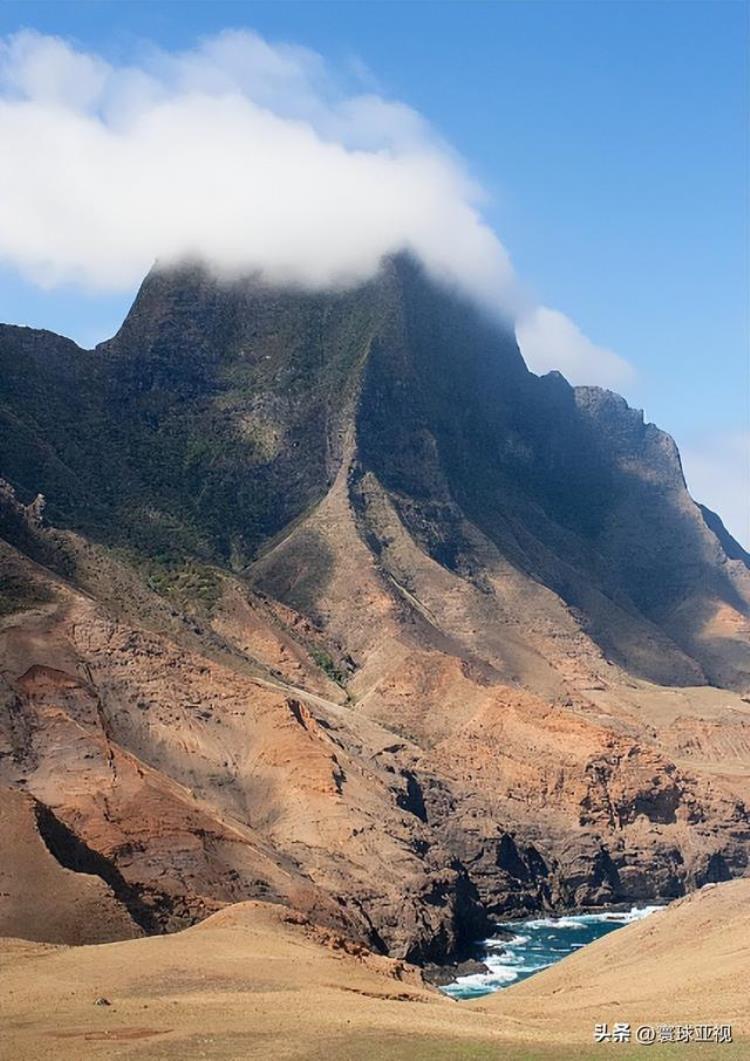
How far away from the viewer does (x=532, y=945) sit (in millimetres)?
111875

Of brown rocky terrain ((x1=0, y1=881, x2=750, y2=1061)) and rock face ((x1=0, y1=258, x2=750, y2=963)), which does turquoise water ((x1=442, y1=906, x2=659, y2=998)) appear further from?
brown rocky terrain ((x1=0, y1=881, x2=750, y2=1061))

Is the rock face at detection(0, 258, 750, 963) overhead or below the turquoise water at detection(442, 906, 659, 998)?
overhead

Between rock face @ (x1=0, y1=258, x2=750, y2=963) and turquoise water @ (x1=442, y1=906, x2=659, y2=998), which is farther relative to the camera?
rock face @ (x1=0, y1=258, x2=750, y2=963)

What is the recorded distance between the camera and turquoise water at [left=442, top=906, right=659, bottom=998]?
96875 millimetres

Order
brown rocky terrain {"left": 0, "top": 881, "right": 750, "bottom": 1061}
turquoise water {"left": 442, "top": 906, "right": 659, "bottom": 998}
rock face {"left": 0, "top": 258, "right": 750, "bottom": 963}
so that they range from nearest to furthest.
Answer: brown rocky terrain {"left": 0, "top": 881, "right": 750, "bottom": 1061} → turquoise water {"left": 442, "top": 906, "right": 659, "bottom": 998} → rock face {"left": 0, "top": 258, "right": 750, "bottom": 963}

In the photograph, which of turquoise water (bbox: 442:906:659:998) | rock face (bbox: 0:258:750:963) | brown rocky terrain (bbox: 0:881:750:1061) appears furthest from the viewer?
rock face (bbox: 0:258:750:963)

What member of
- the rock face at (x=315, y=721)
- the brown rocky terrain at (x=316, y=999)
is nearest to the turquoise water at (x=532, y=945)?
the rock face at (x=315, y=721)

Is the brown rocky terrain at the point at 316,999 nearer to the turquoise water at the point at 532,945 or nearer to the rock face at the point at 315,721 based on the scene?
the rock face at the point at 315,721

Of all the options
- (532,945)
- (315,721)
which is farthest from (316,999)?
(315,721)

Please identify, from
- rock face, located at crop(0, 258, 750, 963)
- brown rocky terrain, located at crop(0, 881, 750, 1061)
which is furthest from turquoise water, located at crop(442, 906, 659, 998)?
brown rocky terrain, located at crop(0, 881, 750, 1061)

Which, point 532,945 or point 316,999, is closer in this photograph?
point 316,999

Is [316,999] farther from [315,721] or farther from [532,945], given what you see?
[315,721]

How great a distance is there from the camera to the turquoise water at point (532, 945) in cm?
9688

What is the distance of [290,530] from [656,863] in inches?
3127
